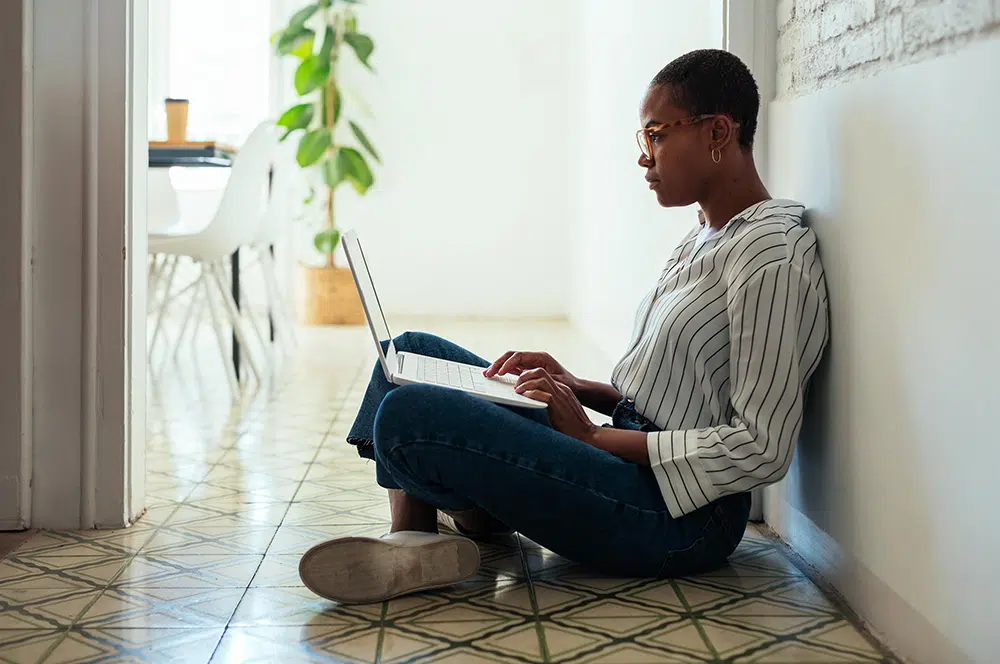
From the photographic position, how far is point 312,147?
6.02 metres

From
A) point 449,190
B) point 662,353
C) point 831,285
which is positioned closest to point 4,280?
point 662,353

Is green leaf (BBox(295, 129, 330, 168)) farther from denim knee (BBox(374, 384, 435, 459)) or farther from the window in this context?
denim knee (BBox(374, 384, 435, 459))

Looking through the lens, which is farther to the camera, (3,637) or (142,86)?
(142,86)

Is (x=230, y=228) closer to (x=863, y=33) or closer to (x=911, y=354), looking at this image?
(x=863, y=33)

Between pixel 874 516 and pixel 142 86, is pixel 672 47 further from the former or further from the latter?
pixel 874 516

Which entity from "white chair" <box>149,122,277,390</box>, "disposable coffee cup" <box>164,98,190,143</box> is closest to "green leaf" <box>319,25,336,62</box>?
"disposable coffee cup" <box>164,98,190,143</box>

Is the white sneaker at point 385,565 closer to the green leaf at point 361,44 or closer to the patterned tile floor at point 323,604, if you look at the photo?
the patterned tile floor at point 323,604

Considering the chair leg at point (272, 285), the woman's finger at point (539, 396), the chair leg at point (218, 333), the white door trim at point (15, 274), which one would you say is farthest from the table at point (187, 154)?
the woman's finger at point (539, 396)

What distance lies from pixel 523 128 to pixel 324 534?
17.4 ft

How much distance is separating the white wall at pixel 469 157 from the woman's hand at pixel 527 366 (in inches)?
→ 206

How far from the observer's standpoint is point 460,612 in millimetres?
1554

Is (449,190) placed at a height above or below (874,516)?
above

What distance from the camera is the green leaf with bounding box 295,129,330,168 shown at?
6012mm

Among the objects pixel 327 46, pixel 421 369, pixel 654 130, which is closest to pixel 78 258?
pixel 421 369
